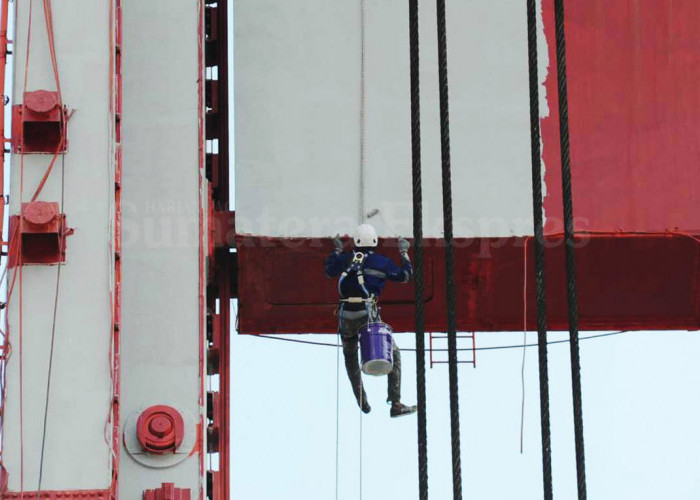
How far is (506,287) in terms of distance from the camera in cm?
1944

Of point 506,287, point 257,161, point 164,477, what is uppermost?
point 257,161

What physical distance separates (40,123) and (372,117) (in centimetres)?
456

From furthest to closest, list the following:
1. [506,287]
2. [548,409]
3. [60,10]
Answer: [506,287]
[60,10]
[548,409]

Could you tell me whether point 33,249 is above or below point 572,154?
below

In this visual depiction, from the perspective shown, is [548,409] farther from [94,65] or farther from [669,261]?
[669,261]

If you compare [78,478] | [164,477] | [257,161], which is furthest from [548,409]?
[257,161]

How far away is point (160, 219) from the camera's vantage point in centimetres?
1636

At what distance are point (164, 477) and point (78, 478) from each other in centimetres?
192

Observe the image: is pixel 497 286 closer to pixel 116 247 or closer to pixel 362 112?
pixel 362 112

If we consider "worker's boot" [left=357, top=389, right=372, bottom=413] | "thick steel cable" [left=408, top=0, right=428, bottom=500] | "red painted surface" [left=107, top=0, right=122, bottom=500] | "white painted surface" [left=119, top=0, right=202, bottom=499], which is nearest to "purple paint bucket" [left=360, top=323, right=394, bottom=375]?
"worker's boot" [left=357, top=389, right=372, bottom=413]

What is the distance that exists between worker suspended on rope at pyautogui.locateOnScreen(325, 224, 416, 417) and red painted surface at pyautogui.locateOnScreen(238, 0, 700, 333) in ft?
6.10

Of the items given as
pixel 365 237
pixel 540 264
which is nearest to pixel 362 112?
pixel 365 237

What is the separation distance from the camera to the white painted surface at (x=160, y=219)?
53.1 ft

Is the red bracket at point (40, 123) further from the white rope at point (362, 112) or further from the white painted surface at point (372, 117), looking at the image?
the white rope at point (362, 112)
